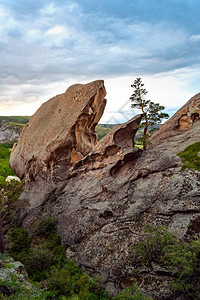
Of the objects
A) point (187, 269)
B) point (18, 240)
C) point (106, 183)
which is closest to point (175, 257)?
point (187, 269)

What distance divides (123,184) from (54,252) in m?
8.32

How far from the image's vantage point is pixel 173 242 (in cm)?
1182

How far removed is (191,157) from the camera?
16.4m

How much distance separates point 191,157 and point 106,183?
791 cm

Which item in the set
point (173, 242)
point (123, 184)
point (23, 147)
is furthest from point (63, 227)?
point (23, 147)

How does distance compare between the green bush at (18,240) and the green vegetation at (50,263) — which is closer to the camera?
the green vegetation at (50,263)

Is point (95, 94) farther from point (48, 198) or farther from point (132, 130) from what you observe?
point (48, 198)

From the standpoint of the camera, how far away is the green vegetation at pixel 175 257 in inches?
393

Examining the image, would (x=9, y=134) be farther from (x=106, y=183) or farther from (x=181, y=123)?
(x=181, y=123)

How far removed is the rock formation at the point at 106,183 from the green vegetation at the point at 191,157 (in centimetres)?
59

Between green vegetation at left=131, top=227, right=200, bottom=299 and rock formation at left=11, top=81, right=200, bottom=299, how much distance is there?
673 mm

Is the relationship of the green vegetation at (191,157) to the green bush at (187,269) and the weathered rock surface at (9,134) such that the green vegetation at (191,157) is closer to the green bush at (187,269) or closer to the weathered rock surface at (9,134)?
the green bush at (187,269)

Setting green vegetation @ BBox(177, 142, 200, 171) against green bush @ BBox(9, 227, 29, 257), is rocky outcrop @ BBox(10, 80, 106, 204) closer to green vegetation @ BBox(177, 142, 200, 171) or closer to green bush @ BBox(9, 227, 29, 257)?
green bush @ BBox(9, 227, 29, 257)

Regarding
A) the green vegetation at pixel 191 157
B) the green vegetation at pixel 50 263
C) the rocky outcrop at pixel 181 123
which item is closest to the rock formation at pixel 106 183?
the rocky outcrop at pixel 181 123
